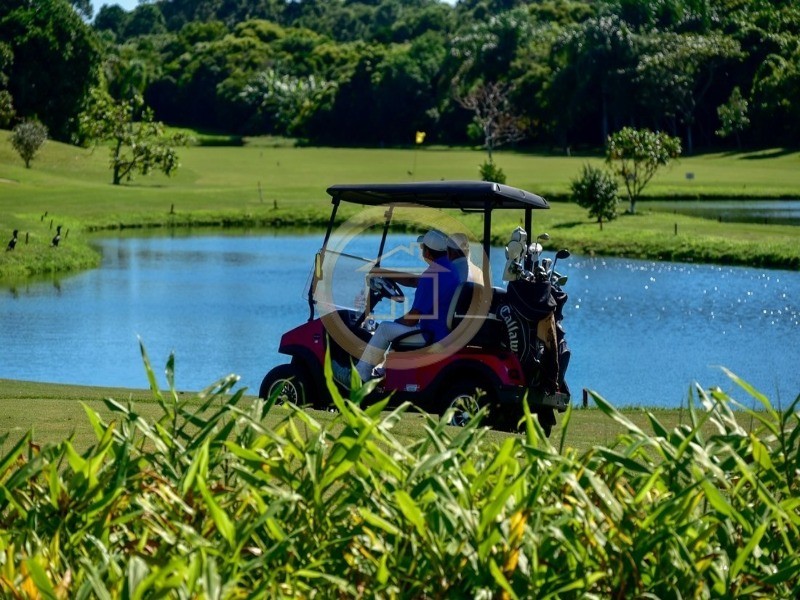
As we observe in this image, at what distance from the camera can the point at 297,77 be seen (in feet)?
454

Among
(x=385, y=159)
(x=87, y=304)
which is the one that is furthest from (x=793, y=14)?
(x=87, y=304)

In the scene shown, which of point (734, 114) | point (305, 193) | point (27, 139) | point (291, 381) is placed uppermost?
point (734, 114)

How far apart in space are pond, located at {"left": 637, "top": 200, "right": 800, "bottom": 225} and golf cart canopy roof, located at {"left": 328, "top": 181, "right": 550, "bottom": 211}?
40651 mm

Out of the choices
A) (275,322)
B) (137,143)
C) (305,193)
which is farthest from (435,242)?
(137,143)

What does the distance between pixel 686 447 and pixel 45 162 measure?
78.0m

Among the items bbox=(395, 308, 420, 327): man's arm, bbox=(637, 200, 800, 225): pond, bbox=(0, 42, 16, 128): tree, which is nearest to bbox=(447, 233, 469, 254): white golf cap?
bbox=(395, 308, 420, 327): man's arm

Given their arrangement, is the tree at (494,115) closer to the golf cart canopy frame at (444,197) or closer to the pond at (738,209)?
the pond at (738,209)

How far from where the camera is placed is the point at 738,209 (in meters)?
58.7

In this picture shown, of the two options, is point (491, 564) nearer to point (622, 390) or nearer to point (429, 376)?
point (429, 376)

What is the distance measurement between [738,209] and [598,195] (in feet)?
36.9

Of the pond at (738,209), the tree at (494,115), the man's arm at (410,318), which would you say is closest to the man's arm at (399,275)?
the man's arm at (410,318)

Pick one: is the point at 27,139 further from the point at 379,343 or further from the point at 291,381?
the point at 379,343

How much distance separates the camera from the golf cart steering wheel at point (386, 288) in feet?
41.9

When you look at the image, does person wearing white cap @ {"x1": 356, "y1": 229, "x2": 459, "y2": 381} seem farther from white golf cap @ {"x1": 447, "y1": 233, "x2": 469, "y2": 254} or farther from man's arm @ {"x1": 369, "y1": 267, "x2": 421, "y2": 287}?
A: man's arm @ {"x1": 369, "y1": 267, "x2": 421, "y2": 287}
